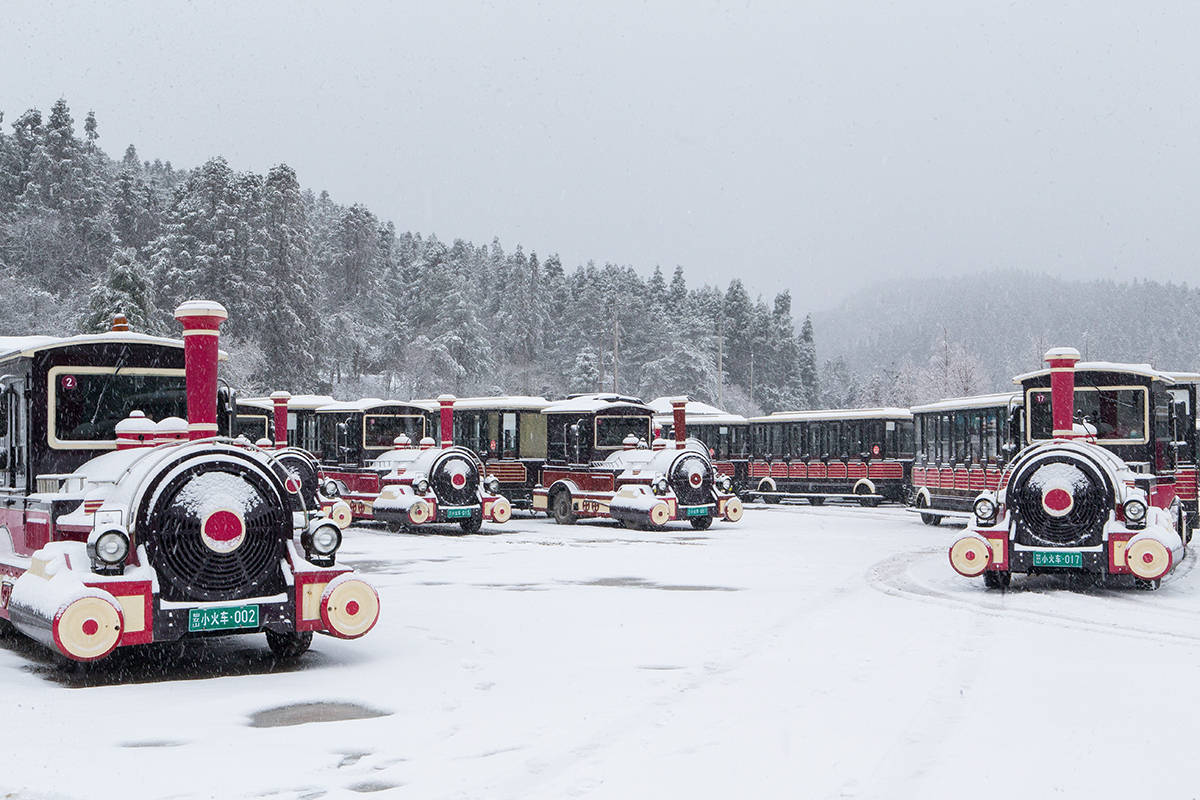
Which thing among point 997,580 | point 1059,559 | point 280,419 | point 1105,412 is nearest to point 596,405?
point 280,419

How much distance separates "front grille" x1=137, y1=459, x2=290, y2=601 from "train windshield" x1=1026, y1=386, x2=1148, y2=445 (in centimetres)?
1335

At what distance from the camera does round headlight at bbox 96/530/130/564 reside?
26.9 ft

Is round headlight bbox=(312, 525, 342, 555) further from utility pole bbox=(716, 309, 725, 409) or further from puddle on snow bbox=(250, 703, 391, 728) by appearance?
utility pole bbox=(716, 309, 725, 409)

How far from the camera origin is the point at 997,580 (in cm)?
1384

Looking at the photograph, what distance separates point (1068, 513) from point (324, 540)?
329 inches

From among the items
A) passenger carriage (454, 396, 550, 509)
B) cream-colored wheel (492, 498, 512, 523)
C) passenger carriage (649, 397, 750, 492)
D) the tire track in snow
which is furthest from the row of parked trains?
passenger carriage (649, 397, 750, 492)

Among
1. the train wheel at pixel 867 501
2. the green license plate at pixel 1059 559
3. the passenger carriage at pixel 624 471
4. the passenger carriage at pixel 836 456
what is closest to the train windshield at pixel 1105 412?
the green license plate at pixel 1059 559

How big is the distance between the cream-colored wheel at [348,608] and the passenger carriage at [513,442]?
63.1ft

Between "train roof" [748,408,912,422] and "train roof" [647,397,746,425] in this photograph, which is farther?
"train roof" [647,397,746,425]

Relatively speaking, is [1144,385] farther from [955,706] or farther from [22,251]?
[22,251]

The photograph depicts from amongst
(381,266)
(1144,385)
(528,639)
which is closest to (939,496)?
(1144,385)

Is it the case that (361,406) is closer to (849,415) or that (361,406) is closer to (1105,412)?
(849,415)

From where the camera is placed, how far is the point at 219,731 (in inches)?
271

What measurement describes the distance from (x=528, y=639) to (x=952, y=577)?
701cm
